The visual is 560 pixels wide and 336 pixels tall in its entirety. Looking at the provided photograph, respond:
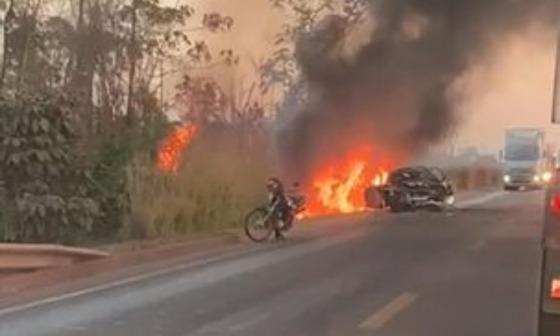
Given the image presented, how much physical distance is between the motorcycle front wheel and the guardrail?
598 cm

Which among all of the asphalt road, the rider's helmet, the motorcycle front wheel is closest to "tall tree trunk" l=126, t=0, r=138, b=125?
the rider's helmet

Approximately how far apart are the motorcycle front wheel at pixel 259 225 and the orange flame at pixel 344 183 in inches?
386

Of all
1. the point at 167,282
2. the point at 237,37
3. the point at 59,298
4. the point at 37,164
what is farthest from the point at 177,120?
the point at 59,298

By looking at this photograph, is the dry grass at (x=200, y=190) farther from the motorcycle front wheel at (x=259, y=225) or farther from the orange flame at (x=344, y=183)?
the orange flame at (x=344, y=183)

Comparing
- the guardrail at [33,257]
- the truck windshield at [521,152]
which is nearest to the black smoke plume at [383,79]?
the guardrail at [33,257]

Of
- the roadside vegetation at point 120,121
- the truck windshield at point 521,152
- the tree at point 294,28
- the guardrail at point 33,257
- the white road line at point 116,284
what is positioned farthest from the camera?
the truck windshield at point 521,152

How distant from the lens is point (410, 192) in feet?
113

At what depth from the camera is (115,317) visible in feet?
35.3

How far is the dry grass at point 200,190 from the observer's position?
19.8m

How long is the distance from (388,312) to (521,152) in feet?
153

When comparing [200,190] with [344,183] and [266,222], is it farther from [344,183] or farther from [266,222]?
[344,183]

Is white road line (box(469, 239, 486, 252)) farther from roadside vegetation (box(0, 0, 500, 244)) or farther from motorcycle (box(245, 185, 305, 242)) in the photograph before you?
roadside vegetation (box(0, 0, 500, 244))

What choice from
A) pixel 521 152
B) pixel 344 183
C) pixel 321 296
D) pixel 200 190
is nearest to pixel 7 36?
pixel 200 190

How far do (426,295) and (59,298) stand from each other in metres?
3.95
